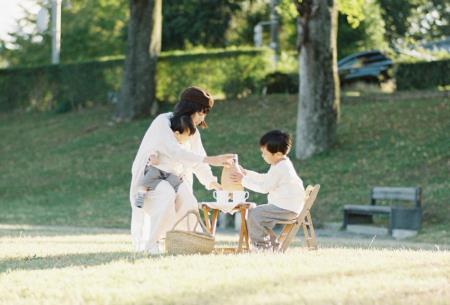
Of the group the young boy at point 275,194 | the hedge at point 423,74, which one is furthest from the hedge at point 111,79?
the young boy at point 275,194

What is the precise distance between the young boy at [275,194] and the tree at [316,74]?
15426 millimetres

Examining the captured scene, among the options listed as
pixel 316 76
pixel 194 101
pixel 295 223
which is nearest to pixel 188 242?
pixel 295 223

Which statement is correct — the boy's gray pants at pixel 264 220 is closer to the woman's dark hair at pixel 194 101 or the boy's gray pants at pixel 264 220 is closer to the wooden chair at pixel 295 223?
the wooden chair at pixel 295 223

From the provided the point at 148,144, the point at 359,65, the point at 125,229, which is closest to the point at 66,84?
the point at 359,65

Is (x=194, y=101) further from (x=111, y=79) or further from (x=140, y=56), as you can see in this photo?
(x=111, y=79)

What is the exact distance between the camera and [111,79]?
39.5m

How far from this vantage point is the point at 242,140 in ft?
98.2

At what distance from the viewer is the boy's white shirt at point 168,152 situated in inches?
444

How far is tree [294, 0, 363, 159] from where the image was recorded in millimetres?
26203

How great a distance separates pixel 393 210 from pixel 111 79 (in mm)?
20922

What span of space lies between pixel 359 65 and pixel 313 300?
35.8 metres

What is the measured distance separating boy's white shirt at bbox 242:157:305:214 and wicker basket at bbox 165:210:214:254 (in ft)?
2.68

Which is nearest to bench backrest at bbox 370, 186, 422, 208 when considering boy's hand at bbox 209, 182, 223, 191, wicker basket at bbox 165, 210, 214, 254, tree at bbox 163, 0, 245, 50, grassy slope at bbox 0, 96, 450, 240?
grassy slope at bbox 0, 96, 450, 240

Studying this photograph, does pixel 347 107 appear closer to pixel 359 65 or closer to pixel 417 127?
A: pixel 417 127
